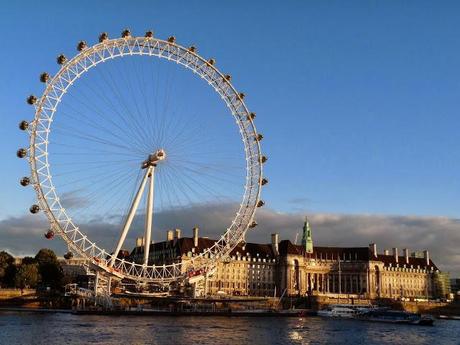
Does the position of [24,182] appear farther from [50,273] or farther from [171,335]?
[50,273]

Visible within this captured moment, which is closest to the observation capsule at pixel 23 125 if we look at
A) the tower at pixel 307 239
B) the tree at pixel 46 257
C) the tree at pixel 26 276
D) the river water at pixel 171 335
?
the river water at pixel 171 335

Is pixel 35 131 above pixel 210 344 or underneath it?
above

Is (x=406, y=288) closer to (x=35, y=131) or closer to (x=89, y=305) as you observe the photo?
(x=89, y=305)

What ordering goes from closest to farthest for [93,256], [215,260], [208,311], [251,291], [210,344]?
[210,344] < [93,256] < [215,260] < [208,311] < [251,291]

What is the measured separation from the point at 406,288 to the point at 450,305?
3198 cm

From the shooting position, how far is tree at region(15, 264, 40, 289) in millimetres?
94688

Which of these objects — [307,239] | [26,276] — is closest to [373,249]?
[307,239]

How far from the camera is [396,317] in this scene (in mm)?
86500

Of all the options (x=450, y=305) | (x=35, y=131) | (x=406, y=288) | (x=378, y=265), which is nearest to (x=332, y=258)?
(x=378, y=265)

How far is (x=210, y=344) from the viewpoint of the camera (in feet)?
141

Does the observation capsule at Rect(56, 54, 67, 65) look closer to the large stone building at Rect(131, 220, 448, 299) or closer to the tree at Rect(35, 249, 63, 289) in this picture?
the tree at Rect(35, 249, 63, 289)

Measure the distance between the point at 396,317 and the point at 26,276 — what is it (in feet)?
189

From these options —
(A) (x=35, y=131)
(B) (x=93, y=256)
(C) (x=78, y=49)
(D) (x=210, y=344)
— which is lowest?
(D) (x=210, y=344)

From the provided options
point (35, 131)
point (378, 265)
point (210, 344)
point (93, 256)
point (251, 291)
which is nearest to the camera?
point (210, 344)
